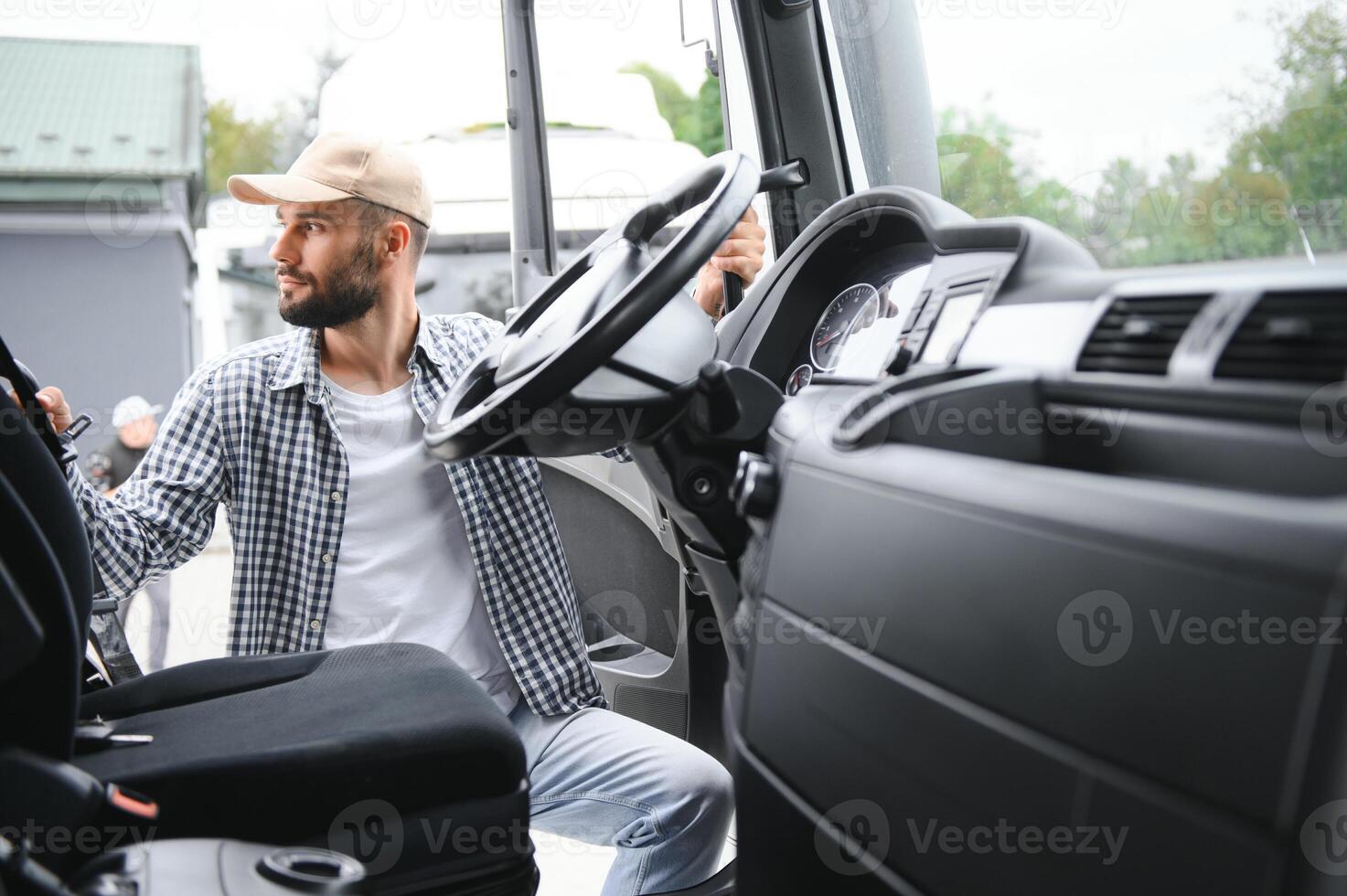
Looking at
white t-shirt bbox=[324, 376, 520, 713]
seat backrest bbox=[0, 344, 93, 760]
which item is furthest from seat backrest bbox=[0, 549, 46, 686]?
white t-shirt bbox=[324, 376, 520, 713]

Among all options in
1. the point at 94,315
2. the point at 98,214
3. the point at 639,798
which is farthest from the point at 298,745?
the point at 98,214

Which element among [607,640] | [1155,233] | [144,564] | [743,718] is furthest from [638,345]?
[607,640]

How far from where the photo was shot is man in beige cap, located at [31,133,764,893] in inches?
62.6

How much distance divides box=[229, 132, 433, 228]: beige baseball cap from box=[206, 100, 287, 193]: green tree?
18.6ft

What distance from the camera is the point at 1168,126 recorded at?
1.20m

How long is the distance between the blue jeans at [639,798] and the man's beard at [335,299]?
28.5 inches

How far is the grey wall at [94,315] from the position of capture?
5633 mm

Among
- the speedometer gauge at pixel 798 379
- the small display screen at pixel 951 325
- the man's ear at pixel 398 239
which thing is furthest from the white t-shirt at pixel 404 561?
the small display screen at pixel 951 325

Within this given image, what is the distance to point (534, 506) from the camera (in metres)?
1.75

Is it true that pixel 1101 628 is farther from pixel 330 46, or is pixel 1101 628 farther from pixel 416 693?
pixel 330 46

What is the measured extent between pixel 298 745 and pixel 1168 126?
1.05m

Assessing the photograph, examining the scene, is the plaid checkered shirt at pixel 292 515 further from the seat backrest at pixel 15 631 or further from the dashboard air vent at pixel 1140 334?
the dashboard air vent at pixel 1140 334

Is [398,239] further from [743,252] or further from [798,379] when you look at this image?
[798,379]

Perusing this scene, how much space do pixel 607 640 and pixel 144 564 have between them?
3.07 ft
